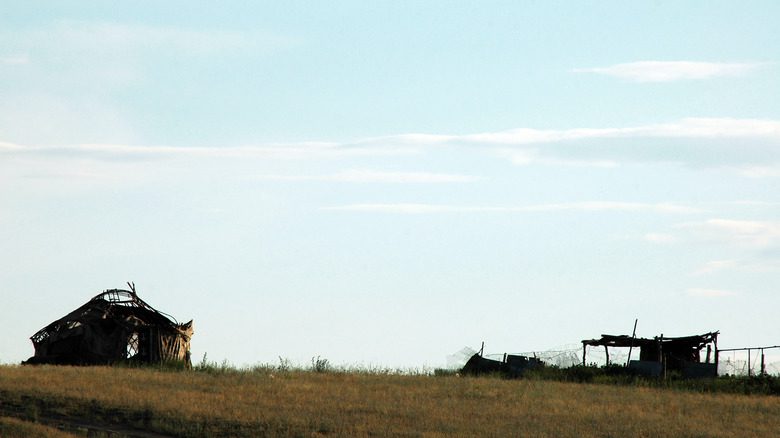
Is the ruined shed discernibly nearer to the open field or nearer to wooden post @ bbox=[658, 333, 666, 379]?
wooden post @ bbox=[658, 333, 666, 379]

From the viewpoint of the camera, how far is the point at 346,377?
133 ft

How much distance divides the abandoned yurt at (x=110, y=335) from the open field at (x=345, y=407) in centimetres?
876

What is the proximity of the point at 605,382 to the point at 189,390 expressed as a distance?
2095cm

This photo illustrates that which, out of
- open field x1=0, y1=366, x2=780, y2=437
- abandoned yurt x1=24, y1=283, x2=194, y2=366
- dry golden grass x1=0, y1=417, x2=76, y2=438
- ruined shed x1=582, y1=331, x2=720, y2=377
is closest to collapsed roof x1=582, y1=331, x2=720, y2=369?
ruined shed x1=582, y1=331, x2=720, y2=377

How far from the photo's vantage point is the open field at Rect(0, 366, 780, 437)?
25.9m

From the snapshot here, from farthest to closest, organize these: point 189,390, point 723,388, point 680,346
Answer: point 680,346 < point 723,388 < point 189,390

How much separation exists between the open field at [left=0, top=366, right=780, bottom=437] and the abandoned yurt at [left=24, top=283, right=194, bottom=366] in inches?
345

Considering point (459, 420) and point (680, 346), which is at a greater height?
point (680, 346)

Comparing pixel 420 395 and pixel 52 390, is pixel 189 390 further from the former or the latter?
pixel 420 395

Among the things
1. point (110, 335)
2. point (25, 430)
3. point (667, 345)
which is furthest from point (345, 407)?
point (667, 345)

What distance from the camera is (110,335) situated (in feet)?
163

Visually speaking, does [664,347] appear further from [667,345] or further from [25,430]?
[25,430]

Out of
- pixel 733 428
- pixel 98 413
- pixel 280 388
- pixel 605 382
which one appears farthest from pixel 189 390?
pixel 605 382

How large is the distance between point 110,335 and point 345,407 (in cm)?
2320
